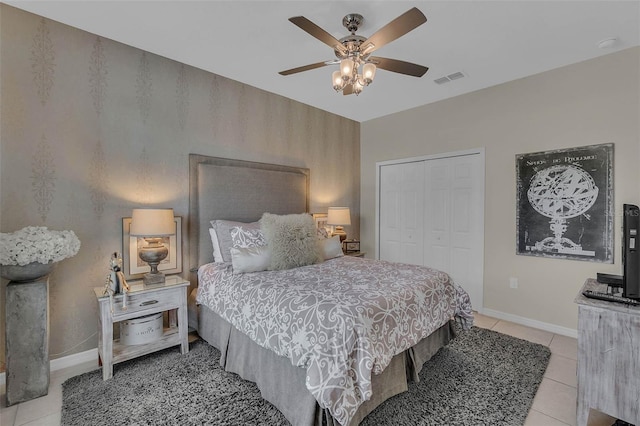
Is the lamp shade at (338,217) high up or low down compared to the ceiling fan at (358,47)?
down

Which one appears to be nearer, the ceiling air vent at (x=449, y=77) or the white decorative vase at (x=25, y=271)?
the white decorative vase at (x=25, y=271)

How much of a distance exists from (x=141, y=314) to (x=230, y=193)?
1.48 metres

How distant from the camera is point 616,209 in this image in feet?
8.97

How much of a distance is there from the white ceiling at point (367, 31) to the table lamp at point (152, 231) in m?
1.56

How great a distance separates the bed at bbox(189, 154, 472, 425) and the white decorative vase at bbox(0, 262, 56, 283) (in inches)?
44.2

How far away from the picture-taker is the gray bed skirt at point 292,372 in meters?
1.63

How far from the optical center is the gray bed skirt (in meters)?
1.63

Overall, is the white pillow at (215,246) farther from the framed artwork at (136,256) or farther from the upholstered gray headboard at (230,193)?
the framed artwork at (136,256)

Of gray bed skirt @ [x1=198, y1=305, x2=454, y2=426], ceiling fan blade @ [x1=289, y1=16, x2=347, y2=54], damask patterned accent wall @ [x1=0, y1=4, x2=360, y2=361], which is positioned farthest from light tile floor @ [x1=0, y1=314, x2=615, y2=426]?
ceiling fan blade @ [x1=289, y1=16, x2=347, y2=54]

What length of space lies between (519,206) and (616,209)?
0.78 m

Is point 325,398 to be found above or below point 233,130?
below

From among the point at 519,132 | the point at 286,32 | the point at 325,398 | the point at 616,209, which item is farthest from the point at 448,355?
the point at 286,32

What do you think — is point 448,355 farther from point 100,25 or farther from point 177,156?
point 100,25

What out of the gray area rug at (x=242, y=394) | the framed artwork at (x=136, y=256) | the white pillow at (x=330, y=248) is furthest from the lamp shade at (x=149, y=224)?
the white pillow at (x=330, y=248)
